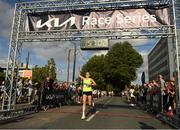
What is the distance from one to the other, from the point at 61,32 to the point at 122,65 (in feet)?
129

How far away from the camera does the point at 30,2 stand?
1555 cm

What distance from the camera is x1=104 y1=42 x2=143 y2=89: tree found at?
175 ft

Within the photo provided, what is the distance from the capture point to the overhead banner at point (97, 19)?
14516mm

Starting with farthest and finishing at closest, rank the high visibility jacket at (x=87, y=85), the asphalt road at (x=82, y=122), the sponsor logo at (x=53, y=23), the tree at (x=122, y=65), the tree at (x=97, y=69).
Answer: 1. the tree at (x=97, y=69)
2. the tree at (x=122, y=65)
3. the sponsor logo at (x=53, y=23)
4. the high visibility jacket at (x=87, y=85)
5. the asphalt road at (x=82, y=122)

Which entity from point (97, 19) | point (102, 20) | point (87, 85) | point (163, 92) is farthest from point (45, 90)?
point (163, 92)

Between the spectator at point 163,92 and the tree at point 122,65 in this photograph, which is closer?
the spectator at point 163,92

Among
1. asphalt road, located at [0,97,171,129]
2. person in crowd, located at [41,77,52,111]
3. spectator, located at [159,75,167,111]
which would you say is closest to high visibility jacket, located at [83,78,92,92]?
asphalt road, located at [0,97,171,129]

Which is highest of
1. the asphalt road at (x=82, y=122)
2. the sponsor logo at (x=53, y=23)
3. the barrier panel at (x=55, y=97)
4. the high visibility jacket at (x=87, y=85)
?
the sponsor logo at (x=53, y=23)

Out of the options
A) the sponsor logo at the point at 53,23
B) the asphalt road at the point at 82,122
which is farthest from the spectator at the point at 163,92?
the sponsor logo at the point at 53,23

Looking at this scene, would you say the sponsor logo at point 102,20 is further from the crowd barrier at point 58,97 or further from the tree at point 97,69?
the tree at point 97,69

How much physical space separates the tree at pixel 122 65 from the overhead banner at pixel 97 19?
3839cm

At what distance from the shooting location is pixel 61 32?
50.6ft

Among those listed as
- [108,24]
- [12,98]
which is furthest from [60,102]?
[108,24]

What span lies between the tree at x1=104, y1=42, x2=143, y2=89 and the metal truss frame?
3856cm
